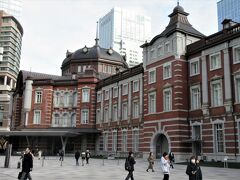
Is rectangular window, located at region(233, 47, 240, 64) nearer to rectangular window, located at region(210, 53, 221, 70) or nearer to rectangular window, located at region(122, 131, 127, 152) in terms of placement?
rectangular window, located at region(210, 53, 221, 70)

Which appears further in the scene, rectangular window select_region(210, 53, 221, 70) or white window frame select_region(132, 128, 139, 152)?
white window frame select_region(132, 128, 139, 152)

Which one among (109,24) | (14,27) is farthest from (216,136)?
(109,24)

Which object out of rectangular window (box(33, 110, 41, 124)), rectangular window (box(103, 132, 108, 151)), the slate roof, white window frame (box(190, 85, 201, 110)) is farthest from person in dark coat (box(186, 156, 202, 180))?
rectangular window (box(33, 110, 41, 124))

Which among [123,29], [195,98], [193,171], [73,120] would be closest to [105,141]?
[73,120]

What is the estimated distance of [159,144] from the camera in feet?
126

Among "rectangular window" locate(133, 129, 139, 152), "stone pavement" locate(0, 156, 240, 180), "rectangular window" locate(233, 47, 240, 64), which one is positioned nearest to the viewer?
"stone pavement" locate(0, 156, 240, 180)

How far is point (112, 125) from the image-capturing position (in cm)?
4853

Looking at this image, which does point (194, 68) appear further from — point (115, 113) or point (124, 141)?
point (115, 113)

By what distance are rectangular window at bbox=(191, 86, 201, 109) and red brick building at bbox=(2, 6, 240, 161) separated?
10cm

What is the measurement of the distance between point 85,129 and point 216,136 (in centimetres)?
2640

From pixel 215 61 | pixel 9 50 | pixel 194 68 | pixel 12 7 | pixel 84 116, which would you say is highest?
pixel 12 7

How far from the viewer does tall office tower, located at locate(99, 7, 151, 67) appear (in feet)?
482

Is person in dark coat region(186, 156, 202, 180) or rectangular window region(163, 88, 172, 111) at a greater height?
rectangular window region(163, 88, 172, 111)

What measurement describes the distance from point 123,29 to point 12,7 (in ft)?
170
